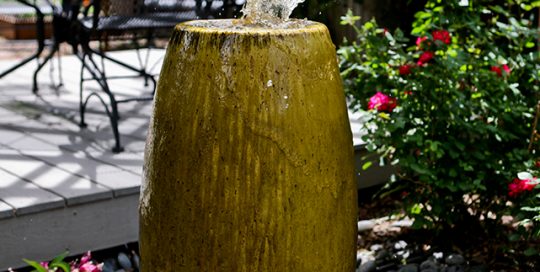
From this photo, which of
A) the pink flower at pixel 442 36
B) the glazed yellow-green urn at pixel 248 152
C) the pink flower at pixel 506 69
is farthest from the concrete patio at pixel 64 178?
the glazed yellow-green urn at pixel 248 152

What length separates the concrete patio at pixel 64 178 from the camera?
10.7 ft

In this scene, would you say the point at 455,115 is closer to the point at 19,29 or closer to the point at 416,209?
the point at 416,209

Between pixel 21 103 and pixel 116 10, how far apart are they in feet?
2.73

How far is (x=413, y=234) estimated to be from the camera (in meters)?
4.04

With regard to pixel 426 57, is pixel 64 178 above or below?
below

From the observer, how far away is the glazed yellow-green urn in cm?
208

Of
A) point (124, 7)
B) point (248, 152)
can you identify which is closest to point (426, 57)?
point (248, 152)

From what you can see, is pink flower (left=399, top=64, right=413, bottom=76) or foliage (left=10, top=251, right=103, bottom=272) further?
pink flower (left=399, top=64, right=413, bottom=76)

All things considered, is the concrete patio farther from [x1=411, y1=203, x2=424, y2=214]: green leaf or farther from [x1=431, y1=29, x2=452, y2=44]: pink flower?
[x1=431, y1=29, x2=452, y2=44]: pink flower

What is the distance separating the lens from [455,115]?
11.7 ft

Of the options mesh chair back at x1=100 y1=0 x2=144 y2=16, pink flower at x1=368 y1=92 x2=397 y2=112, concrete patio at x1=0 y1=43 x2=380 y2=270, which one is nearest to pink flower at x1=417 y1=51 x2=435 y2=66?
pink flower at x1=368 y1=92 x2=397 y2=112

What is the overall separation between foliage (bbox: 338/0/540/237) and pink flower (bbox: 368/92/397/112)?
0.9 inches

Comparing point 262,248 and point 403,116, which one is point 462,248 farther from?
point 262,248

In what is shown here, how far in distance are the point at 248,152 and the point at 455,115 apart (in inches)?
66.9
